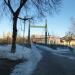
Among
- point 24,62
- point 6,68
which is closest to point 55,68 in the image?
point 6,68

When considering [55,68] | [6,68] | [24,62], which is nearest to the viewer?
[6,68]

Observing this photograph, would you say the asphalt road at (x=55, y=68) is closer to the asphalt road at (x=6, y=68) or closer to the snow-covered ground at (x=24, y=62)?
the snow-covered ground at (x=24, y=62)

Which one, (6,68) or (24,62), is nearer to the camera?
(6,68)

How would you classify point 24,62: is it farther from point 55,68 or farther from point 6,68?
point 6,68

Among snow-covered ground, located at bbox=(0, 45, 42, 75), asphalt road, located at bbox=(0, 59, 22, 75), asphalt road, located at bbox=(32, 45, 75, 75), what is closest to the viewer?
asphalt road, located at bbox=(0, 59, 22, 75)

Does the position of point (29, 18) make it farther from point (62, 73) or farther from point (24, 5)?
point (62, 73)

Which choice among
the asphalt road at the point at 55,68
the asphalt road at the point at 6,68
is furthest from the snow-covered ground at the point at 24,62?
the asphalt road at the point at 55,68

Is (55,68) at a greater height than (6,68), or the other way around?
(6,68)

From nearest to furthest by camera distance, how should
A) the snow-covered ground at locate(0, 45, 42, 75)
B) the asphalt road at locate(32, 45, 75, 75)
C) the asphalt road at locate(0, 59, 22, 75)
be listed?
the asphalt road at locate(0, 59, 22, 75) → the asphalt road at locate(32, 45, 75, 75) → the snow-covered ground at locate(0, 45, 42, 75)

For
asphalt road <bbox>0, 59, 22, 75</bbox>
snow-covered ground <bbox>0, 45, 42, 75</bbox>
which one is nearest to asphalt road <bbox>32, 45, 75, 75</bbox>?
snow-covered ground <bbox>0, 45, 42, 75</bbox>

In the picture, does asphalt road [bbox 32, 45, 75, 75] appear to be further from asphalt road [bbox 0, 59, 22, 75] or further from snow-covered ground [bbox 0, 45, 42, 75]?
asphalt road [bbox 0, 59, 22, 75]

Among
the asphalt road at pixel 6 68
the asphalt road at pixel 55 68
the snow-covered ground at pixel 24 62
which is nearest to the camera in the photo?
the asphalt road at pixel 6 68

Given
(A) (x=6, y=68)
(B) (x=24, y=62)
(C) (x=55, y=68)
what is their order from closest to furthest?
(A) (x=6, y=68), (C) (x=55, y=68), (B) (x=24, y=62)

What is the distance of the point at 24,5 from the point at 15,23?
117 inches
